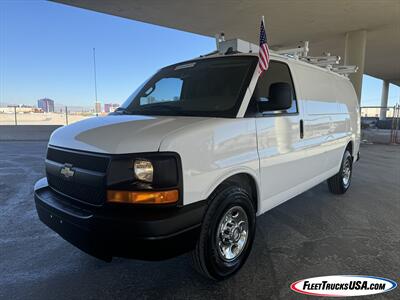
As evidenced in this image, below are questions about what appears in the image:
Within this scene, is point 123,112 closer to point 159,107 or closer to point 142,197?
point 159,107

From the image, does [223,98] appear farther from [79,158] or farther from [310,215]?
[310,215]

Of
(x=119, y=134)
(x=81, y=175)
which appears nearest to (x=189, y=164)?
(x=119, y=134)

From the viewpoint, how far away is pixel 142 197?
2.27 meters

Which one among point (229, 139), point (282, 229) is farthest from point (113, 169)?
point (282, 229)

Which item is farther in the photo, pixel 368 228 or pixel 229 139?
pixel 368 228

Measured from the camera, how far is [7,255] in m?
3.32

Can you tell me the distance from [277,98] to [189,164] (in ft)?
4.29

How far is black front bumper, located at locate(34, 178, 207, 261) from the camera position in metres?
2.19

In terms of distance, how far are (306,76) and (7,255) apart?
4.40 metres

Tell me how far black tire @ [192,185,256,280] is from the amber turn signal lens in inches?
17.4

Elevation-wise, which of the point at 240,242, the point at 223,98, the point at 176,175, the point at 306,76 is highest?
the point at 306,76

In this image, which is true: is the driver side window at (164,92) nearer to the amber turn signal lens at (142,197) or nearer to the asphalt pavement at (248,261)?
the amber turn signal lens at (142,197)

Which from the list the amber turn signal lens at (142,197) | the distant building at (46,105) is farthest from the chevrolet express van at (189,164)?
the distant building at (46,105)

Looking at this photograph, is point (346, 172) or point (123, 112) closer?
point (123, 112)
